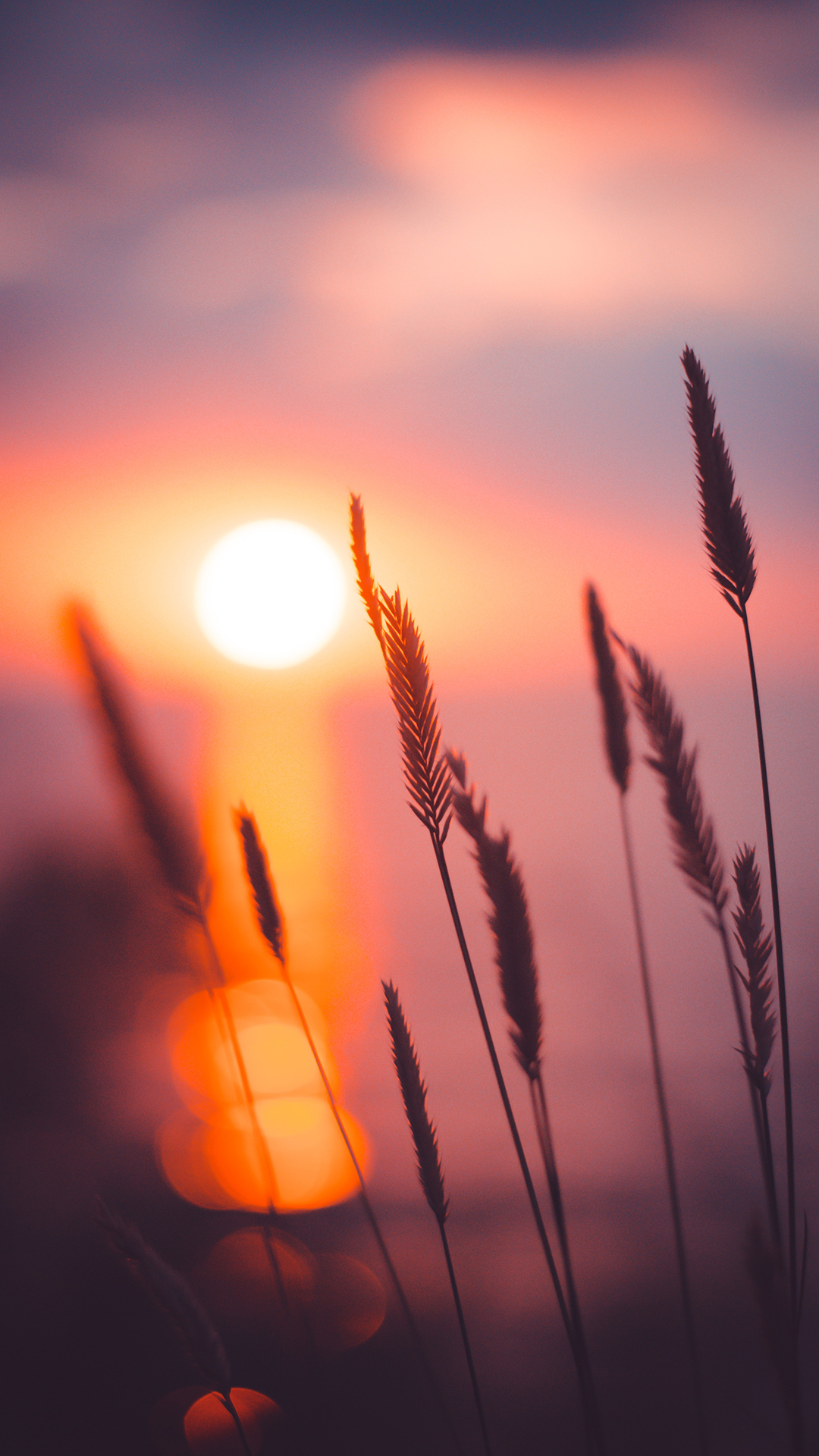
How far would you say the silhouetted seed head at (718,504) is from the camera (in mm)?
461

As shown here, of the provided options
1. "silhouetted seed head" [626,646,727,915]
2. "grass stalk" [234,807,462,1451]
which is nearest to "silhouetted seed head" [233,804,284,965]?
"grass stalk" [234,807,462,1451]

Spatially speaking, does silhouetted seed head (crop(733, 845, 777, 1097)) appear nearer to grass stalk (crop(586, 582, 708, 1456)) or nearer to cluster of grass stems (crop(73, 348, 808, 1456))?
cluster of grass stems (crop(73, 348, 808, 1456))

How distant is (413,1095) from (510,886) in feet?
0.54

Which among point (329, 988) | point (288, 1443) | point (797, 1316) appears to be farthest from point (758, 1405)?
point (329, 988)

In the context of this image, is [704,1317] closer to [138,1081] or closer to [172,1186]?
[172,1186]

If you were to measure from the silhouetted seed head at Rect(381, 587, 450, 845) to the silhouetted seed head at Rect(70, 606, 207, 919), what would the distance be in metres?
0.25

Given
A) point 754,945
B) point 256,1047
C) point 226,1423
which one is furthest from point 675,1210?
point 256,1047

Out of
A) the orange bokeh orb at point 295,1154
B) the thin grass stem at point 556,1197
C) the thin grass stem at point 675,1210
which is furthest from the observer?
the orange bokeh orb at point 295,1154

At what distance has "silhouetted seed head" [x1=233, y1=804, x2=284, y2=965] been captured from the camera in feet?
2.00

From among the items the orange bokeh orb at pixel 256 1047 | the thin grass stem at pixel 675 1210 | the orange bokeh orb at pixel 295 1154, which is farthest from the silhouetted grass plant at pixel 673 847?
the orange bokeh orb at pixel 256 1047

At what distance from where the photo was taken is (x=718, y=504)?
482 mm

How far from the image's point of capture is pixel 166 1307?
1.74ft

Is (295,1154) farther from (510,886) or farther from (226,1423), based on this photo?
(510,886)

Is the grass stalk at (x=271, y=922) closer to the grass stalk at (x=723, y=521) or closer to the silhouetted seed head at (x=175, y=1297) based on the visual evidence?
the silhouetted seed head at (x=175, y=1297)
